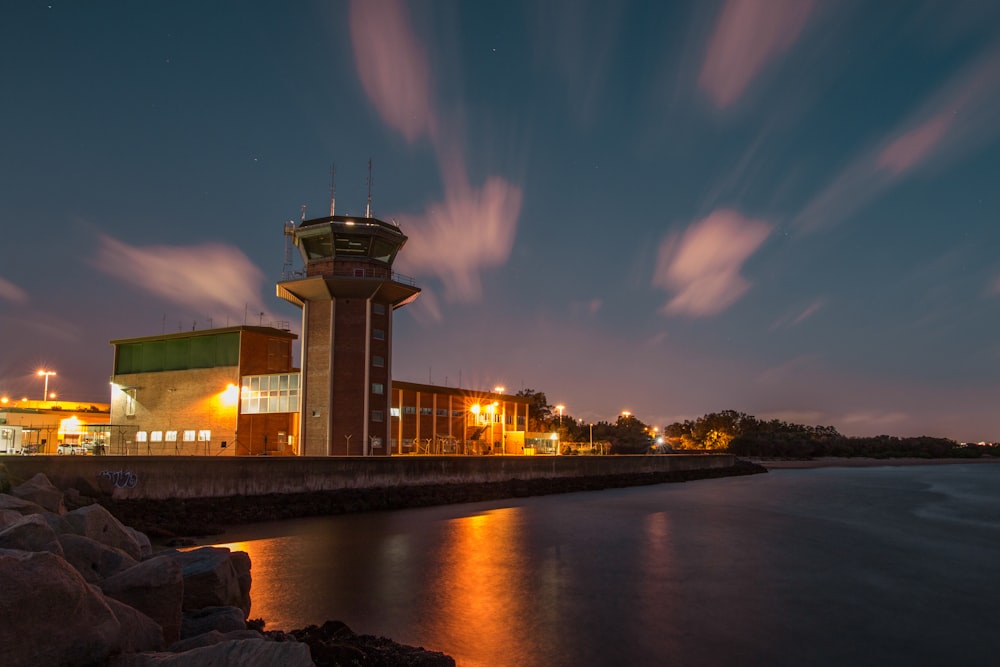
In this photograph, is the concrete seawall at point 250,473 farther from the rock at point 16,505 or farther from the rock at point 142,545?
the rock at point 142,545

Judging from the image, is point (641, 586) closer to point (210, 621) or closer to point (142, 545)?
point (210, 621)

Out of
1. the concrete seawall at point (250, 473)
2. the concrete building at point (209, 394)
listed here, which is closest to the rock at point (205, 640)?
the concrete seawall at point (250, 473)

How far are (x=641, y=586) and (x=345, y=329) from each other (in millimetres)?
35954

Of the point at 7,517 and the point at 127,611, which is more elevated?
the point at 7,517

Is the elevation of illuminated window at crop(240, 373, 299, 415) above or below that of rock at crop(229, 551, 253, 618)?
above

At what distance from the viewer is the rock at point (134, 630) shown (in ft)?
20.7

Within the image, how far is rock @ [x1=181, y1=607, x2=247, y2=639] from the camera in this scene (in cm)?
873

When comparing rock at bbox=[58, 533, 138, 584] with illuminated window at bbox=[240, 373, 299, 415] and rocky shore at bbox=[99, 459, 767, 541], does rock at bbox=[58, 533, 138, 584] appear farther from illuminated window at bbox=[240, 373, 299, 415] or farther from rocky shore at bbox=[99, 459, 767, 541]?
illuminated window at bbox=[240, 373, 299, 415]

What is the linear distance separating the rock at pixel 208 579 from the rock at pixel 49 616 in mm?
3608

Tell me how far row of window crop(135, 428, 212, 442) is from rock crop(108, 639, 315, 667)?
169 feet

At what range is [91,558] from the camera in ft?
30.2

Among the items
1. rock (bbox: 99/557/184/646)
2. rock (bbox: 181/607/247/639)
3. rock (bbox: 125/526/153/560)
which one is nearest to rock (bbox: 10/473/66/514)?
rock (bbox: 125/526/153/560)

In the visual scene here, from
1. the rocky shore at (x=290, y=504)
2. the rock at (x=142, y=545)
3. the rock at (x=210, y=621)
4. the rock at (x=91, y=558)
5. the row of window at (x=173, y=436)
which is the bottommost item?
the rocky shore at (x=290, y=504)

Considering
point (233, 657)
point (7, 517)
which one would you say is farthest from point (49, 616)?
point (7, 517)
